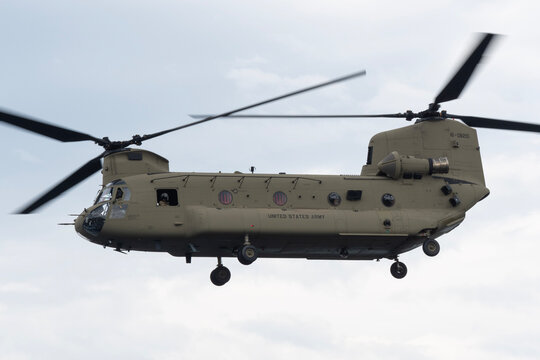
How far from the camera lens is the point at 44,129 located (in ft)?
114

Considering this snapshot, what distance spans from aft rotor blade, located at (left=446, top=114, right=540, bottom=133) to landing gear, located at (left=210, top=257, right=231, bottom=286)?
11.0 metres

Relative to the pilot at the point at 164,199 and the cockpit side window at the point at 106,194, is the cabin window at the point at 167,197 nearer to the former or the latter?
the pilot at the point at 164,199

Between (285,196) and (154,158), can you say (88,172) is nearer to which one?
(154,158)

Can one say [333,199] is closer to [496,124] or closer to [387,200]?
[387,200]

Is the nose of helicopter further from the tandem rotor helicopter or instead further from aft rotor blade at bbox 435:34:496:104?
aft rotor blade at bbox 435:34:496:104

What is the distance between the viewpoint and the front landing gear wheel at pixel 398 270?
3817 centimetres

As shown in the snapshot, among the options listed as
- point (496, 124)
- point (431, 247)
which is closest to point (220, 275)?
point (431, 247)

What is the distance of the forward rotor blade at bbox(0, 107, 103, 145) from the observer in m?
33.4

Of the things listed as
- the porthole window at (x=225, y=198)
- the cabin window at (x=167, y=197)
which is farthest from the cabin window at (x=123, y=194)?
the porthole window at (x=225, y=198)

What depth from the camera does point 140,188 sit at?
35000 mm

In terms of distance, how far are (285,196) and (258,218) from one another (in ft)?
5.63

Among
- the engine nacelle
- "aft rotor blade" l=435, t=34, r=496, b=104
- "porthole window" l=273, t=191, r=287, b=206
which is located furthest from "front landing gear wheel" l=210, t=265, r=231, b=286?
"aft rotor blade" l=435, t=34, r=496, b=104

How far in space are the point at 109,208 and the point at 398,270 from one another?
37.6 ft

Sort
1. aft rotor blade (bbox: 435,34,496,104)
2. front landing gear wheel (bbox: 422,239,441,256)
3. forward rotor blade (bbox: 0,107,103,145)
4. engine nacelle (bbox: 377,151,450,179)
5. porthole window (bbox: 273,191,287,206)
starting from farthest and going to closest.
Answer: engine nacelle (bbox: 377,151,450,179) < front landing gear wheel (bbox: 422,239,441,256) < porthole window (bbox: 273,191,287,206) < aft rotor blade (bbox: 435,34,496,104) < forward rotor blade (bbox: 0,107,103,145)
